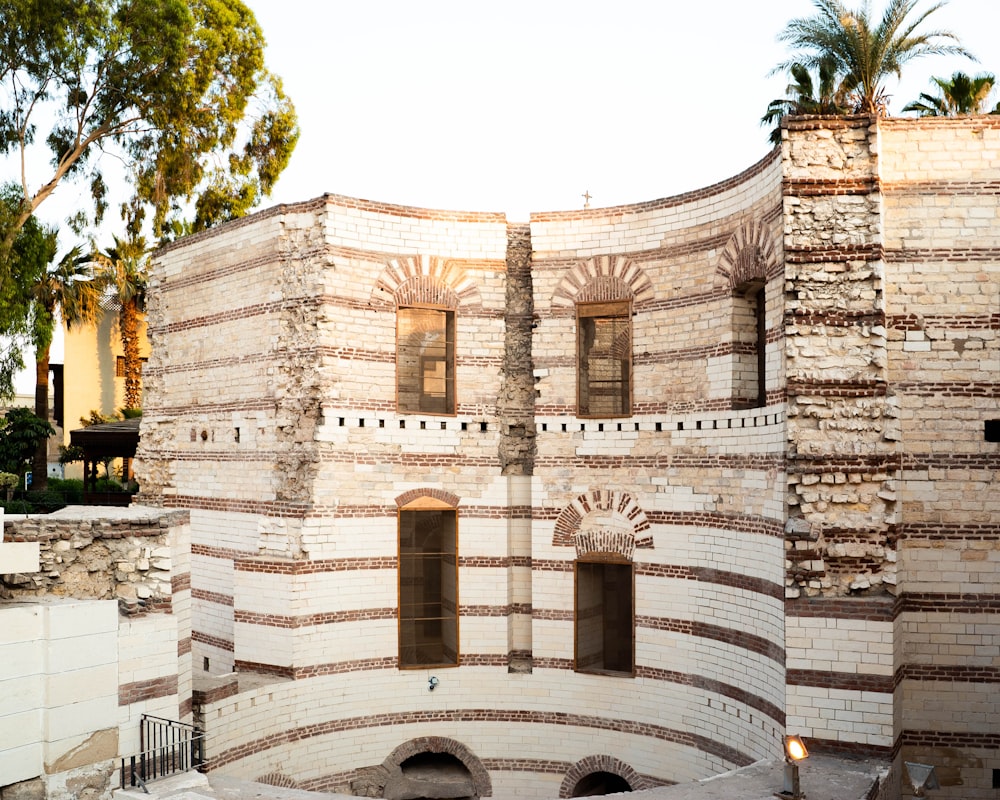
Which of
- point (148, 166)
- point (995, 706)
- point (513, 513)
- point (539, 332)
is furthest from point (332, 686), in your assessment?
point (148, 166)

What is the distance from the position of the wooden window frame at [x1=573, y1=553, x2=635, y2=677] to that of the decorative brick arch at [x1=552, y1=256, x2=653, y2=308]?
3936 mm

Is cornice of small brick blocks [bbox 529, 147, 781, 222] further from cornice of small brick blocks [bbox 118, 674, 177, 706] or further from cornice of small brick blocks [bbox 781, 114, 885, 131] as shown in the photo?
cornice of small brick blocks [bbox 118, 674, 177, 706]

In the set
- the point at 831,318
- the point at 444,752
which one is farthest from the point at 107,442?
the point at 831,318

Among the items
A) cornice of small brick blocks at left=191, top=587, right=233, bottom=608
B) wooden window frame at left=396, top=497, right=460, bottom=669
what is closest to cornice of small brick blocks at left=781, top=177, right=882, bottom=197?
wooden window frame at left=396, top=497, right=460, bottom=669

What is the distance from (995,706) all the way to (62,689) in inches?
408

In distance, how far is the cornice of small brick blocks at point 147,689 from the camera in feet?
32.7

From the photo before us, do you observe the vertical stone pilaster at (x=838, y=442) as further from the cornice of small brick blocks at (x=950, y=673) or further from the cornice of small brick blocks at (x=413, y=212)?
the cornice of small brick blocks at (x=413, y=212)

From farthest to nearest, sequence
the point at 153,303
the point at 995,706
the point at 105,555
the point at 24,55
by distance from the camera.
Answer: the point at 24,55
the point at 153,303
the point at 995,706
the point at 105,555

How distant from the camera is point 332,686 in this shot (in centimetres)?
1369

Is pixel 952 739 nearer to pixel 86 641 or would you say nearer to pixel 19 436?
pixel 86 641

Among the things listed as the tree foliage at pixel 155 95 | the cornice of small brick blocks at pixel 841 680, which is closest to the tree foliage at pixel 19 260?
the tree foliage at pixel 155 95

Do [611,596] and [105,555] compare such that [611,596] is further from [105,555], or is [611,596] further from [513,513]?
[105,555]

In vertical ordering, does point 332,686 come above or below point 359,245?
below

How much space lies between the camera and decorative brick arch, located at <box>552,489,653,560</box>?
543 inches
